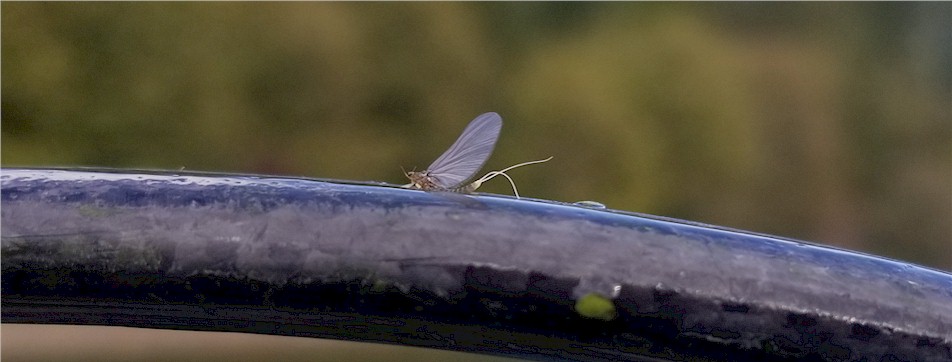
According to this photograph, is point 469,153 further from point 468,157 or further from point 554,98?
point 554,98

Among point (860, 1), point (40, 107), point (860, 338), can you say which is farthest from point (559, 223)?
point (860, 1)

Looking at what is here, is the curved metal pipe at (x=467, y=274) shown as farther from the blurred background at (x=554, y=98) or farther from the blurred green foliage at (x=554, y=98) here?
the blurred green foliage at (x=554, y=98)

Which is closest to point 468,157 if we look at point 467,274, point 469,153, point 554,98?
point 469,153

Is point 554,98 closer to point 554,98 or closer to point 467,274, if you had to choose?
point 554,98

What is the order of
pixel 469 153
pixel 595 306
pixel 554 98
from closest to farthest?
pixel 595 306, pixel 469 153, pixel 554 98

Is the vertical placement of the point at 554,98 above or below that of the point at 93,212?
above

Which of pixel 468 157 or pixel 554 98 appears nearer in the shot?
pixel 468 157

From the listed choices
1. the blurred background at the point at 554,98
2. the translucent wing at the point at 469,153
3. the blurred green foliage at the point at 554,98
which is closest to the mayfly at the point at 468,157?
the translucent wing at the point at 469,153

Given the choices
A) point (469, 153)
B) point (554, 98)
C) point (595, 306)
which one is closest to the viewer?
point (595, 306)

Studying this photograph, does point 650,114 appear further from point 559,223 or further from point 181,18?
point 559,223
